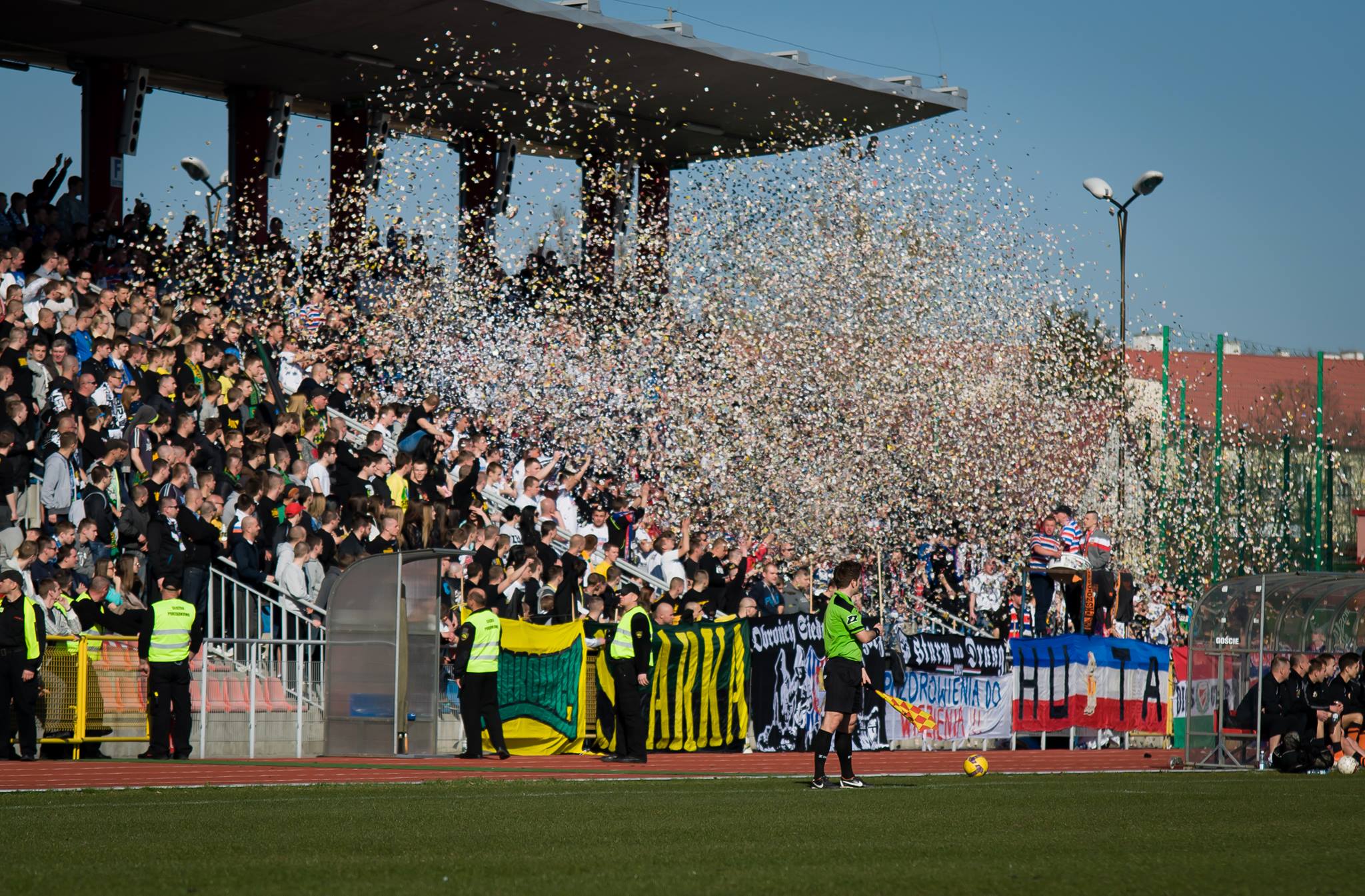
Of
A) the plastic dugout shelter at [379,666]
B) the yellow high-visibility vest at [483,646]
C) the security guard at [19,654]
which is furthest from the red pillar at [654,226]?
the security guard at [19,654]

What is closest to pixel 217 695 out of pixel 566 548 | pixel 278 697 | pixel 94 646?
pixel 278 697

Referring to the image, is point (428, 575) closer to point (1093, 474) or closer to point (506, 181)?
point (1093, 474)

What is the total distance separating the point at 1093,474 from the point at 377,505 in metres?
16.9

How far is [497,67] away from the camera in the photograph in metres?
34.4

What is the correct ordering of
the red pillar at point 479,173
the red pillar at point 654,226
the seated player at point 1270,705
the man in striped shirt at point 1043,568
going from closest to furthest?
the seated player at point 1270,705 → the man in striped shirt at point 1043,568 → the red pillar at point 654,226 → the red pillar at point 479,173

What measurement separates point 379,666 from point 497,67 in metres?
17.8

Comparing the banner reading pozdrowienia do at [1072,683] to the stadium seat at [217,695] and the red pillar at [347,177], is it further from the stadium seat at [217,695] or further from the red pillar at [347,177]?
the red pillar at [347,177]

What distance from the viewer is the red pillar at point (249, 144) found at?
35.2 meters

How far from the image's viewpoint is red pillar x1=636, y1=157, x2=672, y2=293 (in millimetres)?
33250

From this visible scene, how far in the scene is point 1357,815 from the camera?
42.3 feet

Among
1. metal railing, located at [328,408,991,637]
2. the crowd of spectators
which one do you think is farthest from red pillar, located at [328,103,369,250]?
metal railing, located at [328,408,991,637]

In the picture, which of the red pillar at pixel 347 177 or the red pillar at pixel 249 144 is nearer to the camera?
the red pillar at pixel 347 177

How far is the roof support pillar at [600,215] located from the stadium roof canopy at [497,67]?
64cm

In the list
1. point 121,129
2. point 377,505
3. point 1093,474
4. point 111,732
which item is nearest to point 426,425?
point 377,505
